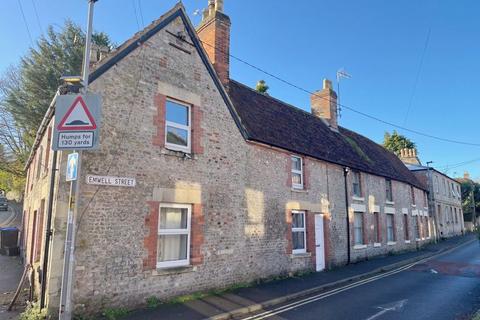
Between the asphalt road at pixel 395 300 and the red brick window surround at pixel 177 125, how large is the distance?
5.19 metres

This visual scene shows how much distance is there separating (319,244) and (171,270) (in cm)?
823

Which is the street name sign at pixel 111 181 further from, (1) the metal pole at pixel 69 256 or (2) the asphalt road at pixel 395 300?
(2) the asphalt road at pixel 395 300

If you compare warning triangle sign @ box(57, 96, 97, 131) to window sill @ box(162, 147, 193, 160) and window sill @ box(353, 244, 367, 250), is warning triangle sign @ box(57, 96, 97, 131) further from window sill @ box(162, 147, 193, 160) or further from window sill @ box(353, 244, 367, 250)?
window sill @ box(353, 244, 367, 250)

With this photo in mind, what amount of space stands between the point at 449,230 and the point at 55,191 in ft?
143

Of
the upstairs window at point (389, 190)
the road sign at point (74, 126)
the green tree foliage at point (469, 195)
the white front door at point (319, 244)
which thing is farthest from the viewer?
the green tree foliage at point (469, 195)

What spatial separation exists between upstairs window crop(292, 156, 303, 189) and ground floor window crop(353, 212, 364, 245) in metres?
5.60

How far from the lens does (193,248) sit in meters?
9.70

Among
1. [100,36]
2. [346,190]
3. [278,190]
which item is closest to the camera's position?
[278,190]

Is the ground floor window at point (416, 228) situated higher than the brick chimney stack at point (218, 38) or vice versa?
the brick chimney stack at point (218, 38)

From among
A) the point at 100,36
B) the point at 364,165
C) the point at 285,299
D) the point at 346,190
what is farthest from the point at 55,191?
the point at 100,36

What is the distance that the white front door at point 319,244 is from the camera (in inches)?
581

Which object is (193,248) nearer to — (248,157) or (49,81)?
(248,157)

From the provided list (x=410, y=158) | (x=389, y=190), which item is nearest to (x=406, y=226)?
(x=389, y=190)

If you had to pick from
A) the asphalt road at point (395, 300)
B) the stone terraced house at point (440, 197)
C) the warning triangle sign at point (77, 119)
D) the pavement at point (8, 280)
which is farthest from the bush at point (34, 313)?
the stone terraced house at point (440, 197)
